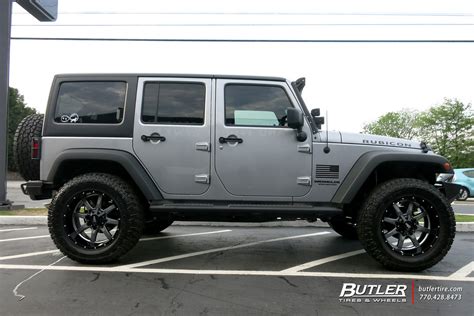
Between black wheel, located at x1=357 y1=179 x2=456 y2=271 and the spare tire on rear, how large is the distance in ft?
12.7

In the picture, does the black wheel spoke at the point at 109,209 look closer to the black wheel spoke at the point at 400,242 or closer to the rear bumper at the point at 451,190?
the black wheel spoke at the point at 400,242

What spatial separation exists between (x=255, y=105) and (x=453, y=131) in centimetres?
4591

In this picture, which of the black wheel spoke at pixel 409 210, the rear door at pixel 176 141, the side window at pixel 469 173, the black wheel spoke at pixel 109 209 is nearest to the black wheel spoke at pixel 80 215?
the black wheel spoke at pixel 109 209

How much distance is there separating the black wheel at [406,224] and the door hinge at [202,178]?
1.78 m

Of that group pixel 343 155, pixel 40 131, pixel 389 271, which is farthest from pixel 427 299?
pixel 40 131

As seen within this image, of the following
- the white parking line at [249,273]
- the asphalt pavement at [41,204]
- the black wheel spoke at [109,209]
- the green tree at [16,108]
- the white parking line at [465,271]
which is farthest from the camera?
the green tree at [16,108]

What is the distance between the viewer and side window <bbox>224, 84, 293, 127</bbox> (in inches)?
182

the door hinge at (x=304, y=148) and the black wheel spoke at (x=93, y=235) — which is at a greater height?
the door hinge at (x=304, y=148)

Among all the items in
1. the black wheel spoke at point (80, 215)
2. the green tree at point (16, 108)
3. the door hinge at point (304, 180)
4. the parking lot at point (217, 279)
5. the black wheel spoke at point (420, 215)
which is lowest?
the parking lot at point (217, 279)

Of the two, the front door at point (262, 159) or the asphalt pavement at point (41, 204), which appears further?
the asphalt pavement at point (41, 204)

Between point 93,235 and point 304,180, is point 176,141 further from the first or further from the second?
point 304,180

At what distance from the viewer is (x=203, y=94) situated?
4676mm

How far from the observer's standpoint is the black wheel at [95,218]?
4.39 meters

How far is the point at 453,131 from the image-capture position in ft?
144
